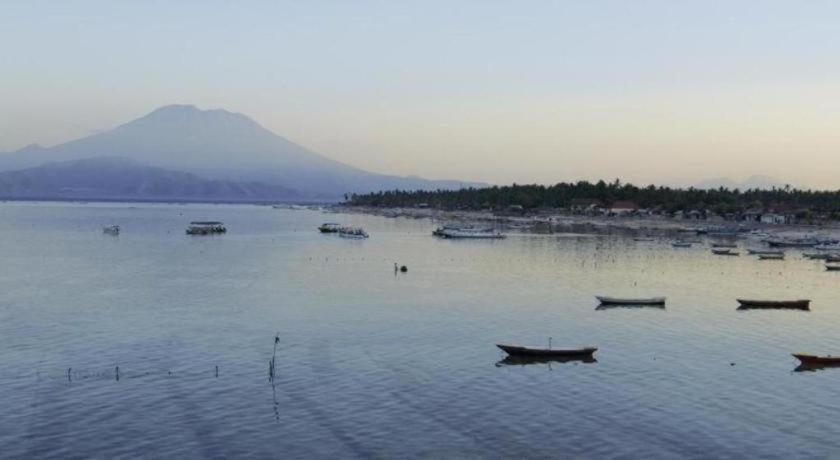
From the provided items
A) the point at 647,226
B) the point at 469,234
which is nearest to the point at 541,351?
the point at 469,234

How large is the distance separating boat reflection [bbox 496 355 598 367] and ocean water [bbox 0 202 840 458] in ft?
1.64

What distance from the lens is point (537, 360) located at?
34.6 metres

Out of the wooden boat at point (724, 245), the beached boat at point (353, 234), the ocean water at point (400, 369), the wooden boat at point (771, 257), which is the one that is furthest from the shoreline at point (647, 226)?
the ocean water at point (400, 369)

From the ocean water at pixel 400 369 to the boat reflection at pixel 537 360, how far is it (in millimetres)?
501

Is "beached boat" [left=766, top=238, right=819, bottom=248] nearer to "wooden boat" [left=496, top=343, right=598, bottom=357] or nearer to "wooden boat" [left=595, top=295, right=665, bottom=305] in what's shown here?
"wooden boat" [left=595, top=295, right=665, bottom=305]

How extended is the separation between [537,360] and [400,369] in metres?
6.42

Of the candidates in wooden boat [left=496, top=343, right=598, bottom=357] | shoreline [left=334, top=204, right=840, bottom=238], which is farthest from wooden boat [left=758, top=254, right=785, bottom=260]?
wooden boat [left=496, top=343, right=598, bottom=357]

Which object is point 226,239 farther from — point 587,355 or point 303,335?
point 587,355

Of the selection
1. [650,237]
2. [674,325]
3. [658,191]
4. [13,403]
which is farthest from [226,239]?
[658,191]

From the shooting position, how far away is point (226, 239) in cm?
11906

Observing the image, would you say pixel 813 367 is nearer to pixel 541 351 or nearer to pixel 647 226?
pixel 541 351

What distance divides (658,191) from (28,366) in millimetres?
184136

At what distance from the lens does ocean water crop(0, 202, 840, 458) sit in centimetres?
2417

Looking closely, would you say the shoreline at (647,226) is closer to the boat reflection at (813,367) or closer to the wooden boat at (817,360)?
the wooden boat at (817,360)
